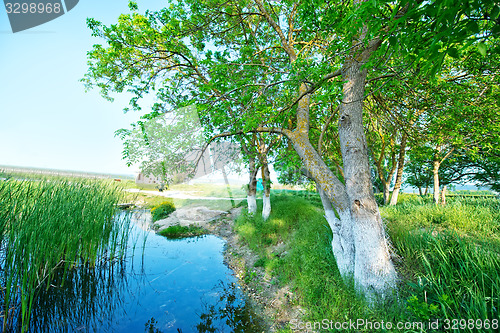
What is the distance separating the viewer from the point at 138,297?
530 centimetres

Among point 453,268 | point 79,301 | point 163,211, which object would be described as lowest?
point 79,301

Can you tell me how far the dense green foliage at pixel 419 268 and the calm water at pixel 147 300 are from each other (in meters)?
1.49

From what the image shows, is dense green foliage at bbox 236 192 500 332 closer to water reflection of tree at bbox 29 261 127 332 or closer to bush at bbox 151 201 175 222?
water reflection of tree at bbox 29 261 127 332

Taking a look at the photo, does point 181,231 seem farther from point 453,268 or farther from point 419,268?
point 453,268

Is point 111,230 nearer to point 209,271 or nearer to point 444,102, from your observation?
point 209,271

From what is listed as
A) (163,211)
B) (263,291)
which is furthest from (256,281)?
(163,211)

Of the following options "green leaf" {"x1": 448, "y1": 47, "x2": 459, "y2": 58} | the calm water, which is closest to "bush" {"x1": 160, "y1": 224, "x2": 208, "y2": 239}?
the calm water

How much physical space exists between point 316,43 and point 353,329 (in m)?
7.39

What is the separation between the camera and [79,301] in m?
4.83

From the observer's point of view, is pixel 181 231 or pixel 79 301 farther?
pixel 181 231

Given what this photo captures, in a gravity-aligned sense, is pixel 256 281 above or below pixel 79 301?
below

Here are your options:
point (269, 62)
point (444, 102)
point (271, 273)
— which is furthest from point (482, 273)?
point (269, 62)

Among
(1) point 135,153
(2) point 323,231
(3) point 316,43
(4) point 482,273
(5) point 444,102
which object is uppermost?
(3) point 316,43

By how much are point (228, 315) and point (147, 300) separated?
216 centimetres
